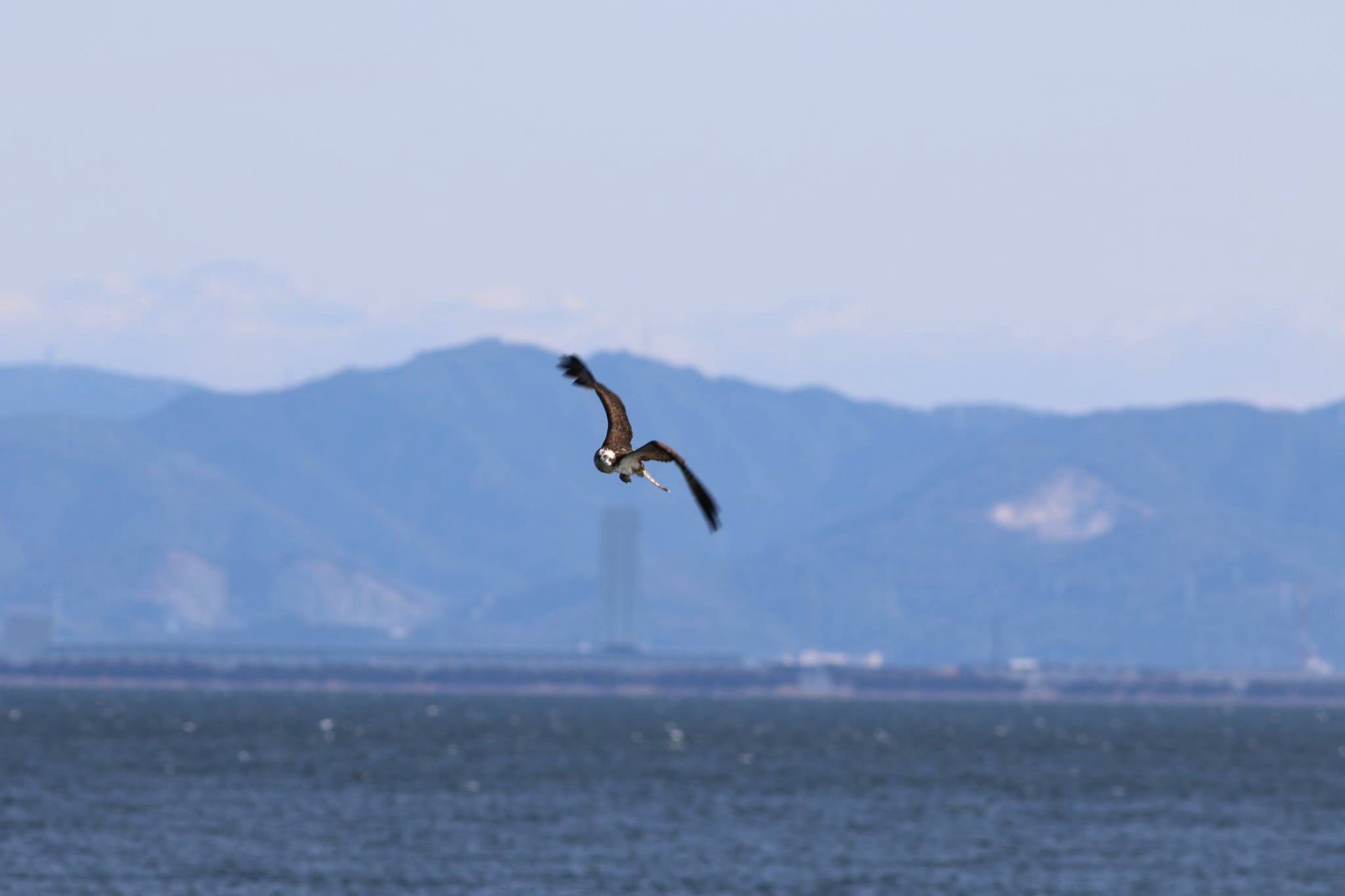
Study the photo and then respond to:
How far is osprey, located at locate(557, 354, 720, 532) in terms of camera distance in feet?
99.1

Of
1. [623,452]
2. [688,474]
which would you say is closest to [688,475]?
[688,474]

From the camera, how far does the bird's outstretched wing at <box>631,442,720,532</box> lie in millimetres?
30031

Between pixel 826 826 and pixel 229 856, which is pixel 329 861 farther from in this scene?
pixel 826 826

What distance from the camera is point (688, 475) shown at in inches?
1190

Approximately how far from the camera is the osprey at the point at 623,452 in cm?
3020

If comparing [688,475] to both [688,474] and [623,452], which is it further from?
[623,452]

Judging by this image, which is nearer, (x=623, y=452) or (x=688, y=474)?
(x=688, y=474)

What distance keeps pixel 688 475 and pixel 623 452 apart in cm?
120

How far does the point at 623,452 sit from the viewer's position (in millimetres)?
31000

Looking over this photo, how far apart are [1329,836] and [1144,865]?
115 feet

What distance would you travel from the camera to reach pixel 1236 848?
552 ft

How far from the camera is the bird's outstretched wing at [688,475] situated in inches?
1182

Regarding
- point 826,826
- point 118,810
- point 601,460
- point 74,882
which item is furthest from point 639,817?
point 601,460

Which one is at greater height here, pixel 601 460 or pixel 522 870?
pixel 601 460
